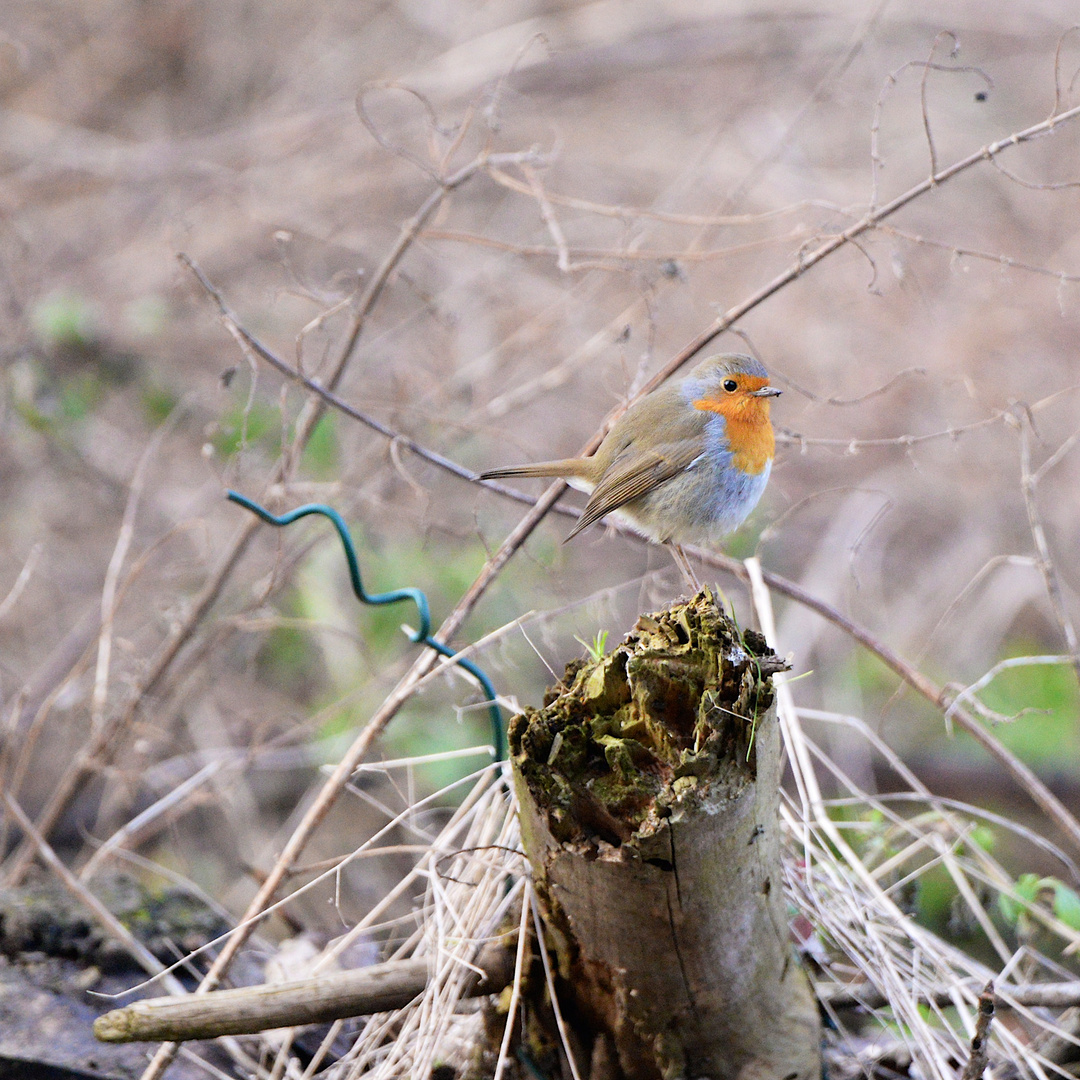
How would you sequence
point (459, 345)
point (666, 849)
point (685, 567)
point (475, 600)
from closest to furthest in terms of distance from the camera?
1. point (666, 849)
2. point (475, 600)
3. point (685, 567)
4. point (459, 345)

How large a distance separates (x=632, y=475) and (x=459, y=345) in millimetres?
3054

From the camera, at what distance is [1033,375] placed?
6426 mm

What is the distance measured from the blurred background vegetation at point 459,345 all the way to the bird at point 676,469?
2.67ft

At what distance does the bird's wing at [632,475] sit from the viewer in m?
2.91

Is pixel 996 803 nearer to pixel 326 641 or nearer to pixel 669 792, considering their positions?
pixel 326 641

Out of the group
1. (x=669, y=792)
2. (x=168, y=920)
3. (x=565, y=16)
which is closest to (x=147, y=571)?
(x=168, y=920)

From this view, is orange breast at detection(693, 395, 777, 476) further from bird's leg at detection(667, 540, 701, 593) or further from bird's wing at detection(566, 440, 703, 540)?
bird's leg at detection(667, 540, 701, 593)

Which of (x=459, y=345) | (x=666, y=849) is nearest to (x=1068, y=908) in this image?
(x=666, y=849)

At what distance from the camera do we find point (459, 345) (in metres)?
5.77

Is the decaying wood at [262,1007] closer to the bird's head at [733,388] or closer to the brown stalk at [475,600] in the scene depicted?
the brown stalk at [475,600]

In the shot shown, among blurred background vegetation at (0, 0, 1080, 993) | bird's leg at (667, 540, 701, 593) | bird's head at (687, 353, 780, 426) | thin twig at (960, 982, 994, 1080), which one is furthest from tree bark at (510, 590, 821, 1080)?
blurred background vegetation at (0, 0, 1080, 993)

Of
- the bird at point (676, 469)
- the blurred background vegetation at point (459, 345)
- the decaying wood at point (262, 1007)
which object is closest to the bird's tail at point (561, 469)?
the bird at point (676, 469)

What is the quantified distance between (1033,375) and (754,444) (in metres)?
4.22

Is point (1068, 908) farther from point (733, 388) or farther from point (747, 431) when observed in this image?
point (733, 388)
